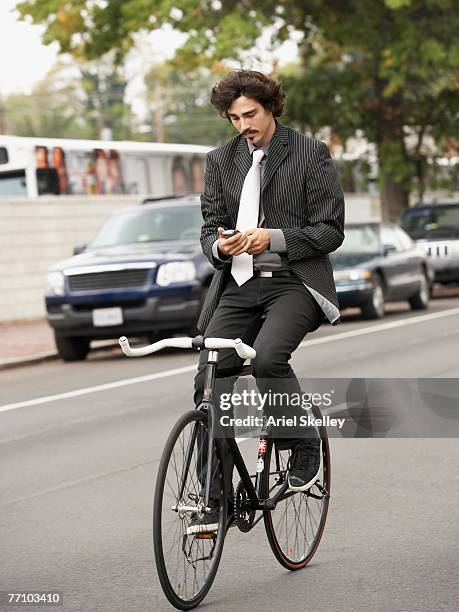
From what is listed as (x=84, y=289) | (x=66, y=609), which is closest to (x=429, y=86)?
(x=84, y=289)

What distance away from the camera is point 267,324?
5.28 metres

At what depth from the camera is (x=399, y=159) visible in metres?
29.7

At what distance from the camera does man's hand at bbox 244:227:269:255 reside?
511cm

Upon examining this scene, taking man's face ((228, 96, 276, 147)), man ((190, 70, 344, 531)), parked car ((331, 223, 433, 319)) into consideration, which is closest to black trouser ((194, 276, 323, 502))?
man ((190, 70, 344, 531))

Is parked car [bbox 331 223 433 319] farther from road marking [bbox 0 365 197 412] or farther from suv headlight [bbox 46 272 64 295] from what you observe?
road marking [bbox 0 365 197 412]

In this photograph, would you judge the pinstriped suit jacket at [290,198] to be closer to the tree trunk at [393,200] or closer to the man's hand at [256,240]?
the man's hand at [256,240]

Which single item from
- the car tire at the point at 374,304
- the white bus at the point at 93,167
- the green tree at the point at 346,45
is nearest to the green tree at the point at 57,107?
the white bus at the point at 93,167

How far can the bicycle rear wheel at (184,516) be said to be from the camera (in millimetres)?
4707

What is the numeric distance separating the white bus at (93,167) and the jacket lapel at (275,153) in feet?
72.8

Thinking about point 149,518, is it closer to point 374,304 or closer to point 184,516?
point 184,516

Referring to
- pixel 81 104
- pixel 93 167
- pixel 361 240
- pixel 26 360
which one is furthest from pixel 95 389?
pixel 81 104

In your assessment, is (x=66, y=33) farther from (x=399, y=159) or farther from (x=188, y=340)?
(x=188, y=340)

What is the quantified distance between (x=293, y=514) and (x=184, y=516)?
2.85ft

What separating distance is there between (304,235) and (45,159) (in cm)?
2379
